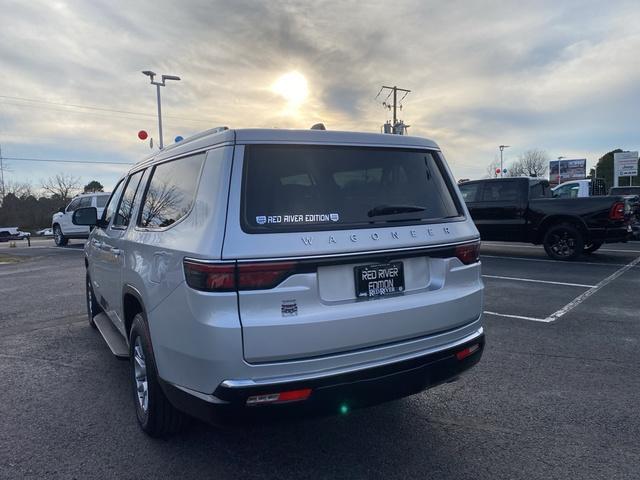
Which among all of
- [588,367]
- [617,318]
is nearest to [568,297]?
[617,318]

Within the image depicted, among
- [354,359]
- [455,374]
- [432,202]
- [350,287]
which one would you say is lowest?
[455,374]

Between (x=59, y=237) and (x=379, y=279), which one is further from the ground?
(x=379, y=279)

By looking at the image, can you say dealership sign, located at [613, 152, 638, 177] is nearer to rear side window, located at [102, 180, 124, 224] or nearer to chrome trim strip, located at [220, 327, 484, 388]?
rear side window, located at [102, 180, 124, 224]

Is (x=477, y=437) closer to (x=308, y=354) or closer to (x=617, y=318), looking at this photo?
(x=308, y=354)

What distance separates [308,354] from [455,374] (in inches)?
41.2

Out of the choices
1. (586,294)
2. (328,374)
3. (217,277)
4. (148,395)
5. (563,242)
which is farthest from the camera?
(563,242)

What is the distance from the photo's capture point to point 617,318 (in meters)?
5.57

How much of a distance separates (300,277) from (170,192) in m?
1.19

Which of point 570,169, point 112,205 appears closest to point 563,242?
point 112,205

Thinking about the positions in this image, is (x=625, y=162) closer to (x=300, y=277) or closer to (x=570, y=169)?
(x=570, y=169)

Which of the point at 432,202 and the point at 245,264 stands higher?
the point at 432,202

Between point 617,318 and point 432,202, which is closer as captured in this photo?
point 432,202

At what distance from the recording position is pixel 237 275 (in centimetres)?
214

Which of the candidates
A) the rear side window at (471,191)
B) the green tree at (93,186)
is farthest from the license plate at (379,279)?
the green tree at (93,186)
